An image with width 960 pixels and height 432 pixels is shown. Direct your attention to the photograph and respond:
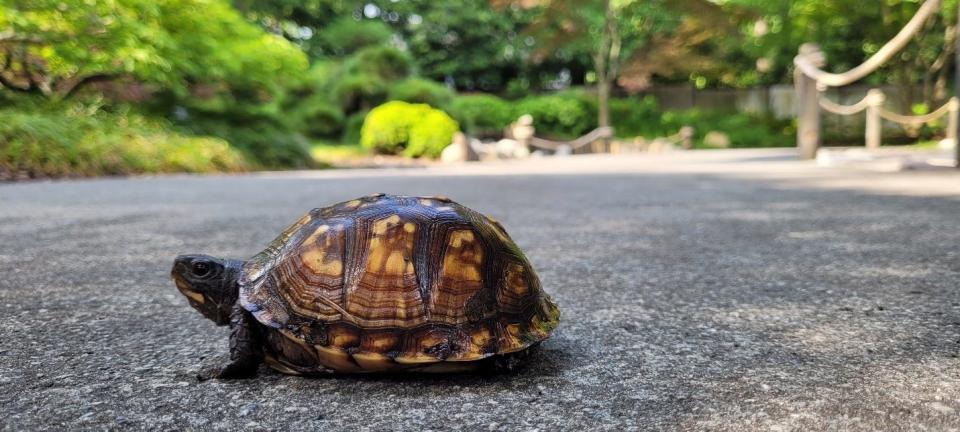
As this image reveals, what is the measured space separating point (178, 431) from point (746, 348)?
1.41 metres

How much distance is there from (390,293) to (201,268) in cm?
50

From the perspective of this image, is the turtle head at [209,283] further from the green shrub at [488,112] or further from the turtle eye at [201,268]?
the green shrub at [488,112]

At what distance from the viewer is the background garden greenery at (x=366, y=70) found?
9.75 metres

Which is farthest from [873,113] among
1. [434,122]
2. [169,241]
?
[169,241]

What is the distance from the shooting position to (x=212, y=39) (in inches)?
470

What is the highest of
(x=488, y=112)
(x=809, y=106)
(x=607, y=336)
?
(x=488, y=112)

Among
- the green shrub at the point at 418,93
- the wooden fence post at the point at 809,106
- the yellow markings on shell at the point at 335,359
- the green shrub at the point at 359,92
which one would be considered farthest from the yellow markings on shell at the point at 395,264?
the green shrub at the point at 359,92

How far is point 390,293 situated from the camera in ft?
5.23

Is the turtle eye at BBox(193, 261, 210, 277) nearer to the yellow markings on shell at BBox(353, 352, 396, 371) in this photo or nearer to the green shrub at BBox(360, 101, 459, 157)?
the yellow markings on shell at BBox(353, 352, 396, 371)

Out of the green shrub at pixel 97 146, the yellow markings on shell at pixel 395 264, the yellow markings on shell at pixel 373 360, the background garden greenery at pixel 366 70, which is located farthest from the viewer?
Answer: the background garden greenery at pixel 366 70

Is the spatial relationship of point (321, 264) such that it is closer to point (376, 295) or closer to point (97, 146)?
point (376, 295)

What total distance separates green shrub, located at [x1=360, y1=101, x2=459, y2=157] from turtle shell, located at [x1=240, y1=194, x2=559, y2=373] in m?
14.7

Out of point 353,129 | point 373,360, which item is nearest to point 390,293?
point 373,360

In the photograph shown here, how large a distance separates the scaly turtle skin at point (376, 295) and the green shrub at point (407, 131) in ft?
48.3
